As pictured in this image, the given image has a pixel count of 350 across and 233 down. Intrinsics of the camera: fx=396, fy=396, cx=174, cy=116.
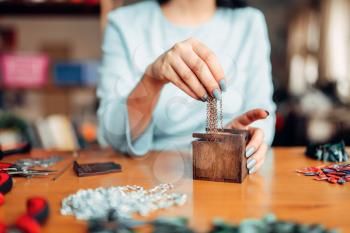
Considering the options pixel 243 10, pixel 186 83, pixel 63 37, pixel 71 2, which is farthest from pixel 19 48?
pixel 186 83

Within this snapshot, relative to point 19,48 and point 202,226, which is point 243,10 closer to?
point 202,226

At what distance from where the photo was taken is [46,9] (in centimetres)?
212

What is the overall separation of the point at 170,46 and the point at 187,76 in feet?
1.80

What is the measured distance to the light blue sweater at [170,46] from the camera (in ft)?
3.83

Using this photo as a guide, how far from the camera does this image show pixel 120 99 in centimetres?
105

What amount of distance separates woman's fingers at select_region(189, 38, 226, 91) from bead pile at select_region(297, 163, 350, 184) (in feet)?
0.86

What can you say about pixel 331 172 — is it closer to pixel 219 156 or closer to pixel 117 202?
pixel 219 156

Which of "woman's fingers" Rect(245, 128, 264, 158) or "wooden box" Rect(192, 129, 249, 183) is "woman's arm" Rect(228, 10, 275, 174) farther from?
"wooden box" Rect(192, 129, 249, 183)

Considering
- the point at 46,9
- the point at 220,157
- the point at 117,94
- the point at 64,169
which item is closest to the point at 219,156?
the point at 220,157

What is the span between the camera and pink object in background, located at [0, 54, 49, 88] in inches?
82.0

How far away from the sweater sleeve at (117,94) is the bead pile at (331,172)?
397mm

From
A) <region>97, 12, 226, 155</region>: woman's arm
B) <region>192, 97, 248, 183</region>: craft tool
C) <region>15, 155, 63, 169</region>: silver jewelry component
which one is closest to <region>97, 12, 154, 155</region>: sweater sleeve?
<region>97, 12, 226, 155</region>: woman's arm

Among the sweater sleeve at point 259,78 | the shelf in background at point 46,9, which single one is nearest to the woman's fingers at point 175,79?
the sweater sleeve at point 259,78

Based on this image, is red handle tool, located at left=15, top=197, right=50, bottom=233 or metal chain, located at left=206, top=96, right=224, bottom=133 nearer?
red handle tool, located at left=15, top=197, right=50, bottom=233
